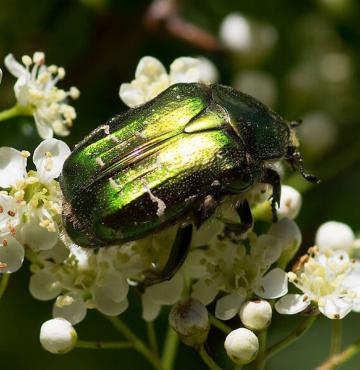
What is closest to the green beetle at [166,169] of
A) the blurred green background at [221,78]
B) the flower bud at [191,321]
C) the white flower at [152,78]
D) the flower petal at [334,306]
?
the flower bud at [191,321]

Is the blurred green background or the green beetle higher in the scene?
the green beetle

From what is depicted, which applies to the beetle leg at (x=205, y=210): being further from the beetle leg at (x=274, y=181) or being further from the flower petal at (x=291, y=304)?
the flower petal at (x=291, y=304)

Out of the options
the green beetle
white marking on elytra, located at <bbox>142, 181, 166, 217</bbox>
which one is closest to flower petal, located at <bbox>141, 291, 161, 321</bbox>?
the green beetle

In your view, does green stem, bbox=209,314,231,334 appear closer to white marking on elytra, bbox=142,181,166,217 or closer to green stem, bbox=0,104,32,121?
white marking on elytra, bbox=142,181,166,217

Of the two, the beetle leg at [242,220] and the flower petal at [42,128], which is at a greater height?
the flower petal at [42,128]

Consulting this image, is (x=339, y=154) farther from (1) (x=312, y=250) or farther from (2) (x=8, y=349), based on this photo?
(2) (x=8, y=349)

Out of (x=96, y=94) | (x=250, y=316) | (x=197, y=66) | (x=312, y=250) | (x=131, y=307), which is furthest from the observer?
(x=96, y=94)

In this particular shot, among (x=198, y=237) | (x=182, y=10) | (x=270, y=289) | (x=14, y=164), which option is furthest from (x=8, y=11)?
(x=270, y=289)
